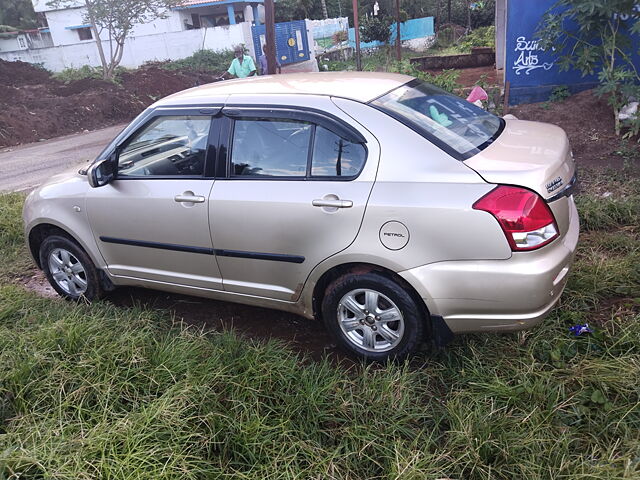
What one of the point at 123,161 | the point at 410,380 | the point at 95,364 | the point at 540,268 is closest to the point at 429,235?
the point at 540,268

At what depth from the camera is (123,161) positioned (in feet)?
12.6

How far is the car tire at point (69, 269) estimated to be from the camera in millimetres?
4137

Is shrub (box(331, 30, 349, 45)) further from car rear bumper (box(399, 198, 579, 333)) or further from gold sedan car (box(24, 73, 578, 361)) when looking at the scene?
car rear bumper (box(399, 198, 579, 333))

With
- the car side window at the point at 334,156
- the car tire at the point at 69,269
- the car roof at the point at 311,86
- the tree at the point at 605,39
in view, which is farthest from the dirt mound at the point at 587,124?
the car tire at the point at 69,269

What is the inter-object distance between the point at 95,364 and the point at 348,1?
1871 inches

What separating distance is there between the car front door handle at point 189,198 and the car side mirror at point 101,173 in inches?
25.2

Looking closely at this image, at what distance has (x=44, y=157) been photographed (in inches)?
474

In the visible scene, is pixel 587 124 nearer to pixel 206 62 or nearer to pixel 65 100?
pixel 65 100

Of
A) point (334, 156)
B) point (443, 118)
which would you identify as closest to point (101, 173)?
point (334, 156)

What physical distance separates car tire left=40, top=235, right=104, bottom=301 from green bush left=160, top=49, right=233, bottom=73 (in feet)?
74.1

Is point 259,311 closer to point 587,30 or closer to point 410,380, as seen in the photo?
point 410,380

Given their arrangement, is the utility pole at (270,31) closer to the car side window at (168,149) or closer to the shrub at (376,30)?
the car side window at (168,149)

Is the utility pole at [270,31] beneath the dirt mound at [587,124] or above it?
above

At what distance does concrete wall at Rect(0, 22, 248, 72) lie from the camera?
88.6 ft
